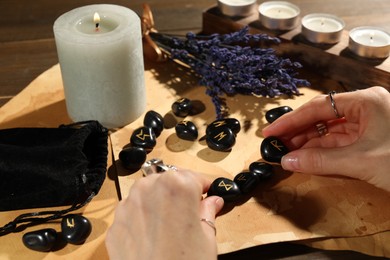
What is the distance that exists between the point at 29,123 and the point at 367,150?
1.99 feet

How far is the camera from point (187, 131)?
38.4 inches

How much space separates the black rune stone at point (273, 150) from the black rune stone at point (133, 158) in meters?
0.20

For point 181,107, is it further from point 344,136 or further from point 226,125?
point 344,136

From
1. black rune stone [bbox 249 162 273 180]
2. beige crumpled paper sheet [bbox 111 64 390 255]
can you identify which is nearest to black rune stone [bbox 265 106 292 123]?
beige crumpled paper sheet [bbox 111 64 390 255]

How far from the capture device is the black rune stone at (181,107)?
103 centimetres

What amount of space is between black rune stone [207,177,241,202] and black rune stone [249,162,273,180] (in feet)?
0.18

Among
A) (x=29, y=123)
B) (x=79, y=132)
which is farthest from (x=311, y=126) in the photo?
(x=29, y=123)

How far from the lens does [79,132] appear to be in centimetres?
89

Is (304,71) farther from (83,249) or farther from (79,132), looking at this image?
(83,249)

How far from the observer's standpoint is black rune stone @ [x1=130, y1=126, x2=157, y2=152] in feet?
3.11

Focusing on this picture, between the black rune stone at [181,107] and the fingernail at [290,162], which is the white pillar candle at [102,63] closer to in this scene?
the black rune stone at [181,107]

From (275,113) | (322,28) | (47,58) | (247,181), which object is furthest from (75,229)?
(322,28)

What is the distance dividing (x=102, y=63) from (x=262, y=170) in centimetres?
33

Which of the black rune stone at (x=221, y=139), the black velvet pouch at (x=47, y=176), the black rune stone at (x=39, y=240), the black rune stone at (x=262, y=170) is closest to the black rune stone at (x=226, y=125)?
the black rune stone at (x=221, y=139)
